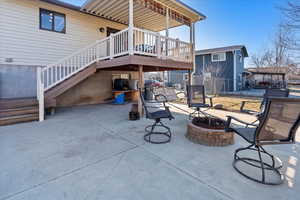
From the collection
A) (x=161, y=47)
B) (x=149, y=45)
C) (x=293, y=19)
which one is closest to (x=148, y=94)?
(x=161, y=47)

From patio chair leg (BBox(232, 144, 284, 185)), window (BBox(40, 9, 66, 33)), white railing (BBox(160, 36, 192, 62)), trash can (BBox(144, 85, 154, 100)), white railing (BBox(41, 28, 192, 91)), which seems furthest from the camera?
trash can (BBox(144, 85, 154, 100))

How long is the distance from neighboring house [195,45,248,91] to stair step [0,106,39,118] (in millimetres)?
14724

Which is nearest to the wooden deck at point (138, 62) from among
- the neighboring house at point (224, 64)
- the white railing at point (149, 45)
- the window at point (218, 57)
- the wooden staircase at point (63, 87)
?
the white railing at point (149, 45)

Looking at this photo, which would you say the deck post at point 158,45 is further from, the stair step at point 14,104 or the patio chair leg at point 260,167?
the stair step at point 14,104

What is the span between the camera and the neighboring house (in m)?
16.0

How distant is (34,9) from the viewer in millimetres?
6484

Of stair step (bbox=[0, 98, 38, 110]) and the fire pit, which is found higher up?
stair step (bbox=[0, 98, 38, 110])

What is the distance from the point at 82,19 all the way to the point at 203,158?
857 centimetres

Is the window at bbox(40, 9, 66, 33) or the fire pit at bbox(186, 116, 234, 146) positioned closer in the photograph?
the fire pit at bbox(186, 116, 234, 146)

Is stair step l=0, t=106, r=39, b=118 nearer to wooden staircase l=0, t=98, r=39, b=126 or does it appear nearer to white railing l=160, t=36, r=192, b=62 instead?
wooden staircase l=0, t=98, r=39, b=126

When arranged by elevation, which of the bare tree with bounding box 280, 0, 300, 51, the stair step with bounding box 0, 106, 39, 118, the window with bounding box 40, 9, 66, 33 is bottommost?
the stair step with bounding box 0, 106, 39, 118

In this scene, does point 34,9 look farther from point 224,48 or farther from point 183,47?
point 224,48

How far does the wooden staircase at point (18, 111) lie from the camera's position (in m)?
4.69

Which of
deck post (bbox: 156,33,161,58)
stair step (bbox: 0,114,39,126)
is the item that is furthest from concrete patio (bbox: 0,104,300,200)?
deck post (bbox: 156,33,161,58)
